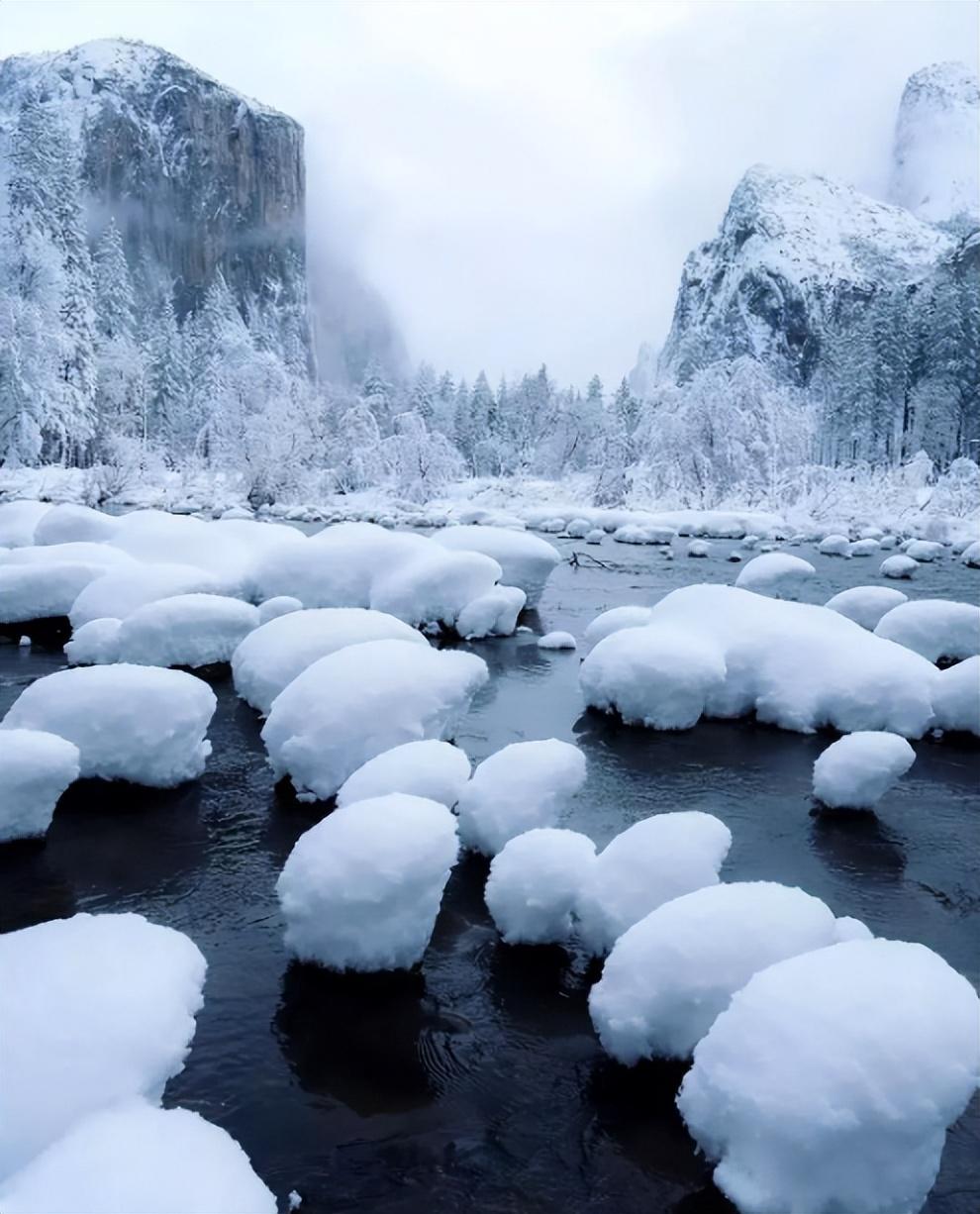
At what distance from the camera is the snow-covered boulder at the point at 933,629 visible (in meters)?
10.8

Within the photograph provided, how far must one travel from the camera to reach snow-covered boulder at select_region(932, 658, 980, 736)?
27.0 ft

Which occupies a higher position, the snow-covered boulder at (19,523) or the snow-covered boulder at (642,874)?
the snow-covered boulder at (19,523)

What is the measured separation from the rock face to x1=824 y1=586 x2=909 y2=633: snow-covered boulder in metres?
102

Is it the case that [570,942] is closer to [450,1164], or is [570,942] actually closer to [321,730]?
[450,1164]

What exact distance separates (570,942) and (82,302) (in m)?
43.5

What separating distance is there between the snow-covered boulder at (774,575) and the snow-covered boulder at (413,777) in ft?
36.1

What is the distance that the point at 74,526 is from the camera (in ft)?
48.5

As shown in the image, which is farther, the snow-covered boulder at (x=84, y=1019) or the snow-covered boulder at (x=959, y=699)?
the snow-covered boulder at (x=959, y=699)

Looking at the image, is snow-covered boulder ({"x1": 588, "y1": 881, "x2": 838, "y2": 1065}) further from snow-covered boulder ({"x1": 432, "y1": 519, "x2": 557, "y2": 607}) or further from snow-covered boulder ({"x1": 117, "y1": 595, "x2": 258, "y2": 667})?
snow-covered boulder ({"x1": 432, "y1": 519, "x2": 557, "y2": 607})

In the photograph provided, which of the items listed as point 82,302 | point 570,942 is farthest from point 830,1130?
point 82,302

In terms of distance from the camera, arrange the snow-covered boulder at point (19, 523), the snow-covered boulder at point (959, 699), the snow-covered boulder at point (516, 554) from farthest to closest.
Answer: the snow-covered boulder at point (19, 523) < the snow-covered boulder at point (516, 554) < the snow-covered boulder at point (959, 699)

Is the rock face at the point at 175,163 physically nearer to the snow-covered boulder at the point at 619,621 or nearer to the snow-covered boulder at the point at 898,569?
the snow-covered boulder at the point at 898,569

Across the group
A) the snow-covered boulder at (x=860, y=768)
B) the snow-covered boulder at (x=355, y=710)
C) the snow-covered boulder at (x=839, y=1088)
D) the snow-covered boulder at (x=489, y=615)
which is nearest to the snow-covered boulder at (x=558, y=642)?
the snow-covered boulder at (x=489, y=615)

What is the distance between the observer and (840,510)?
106 feet
